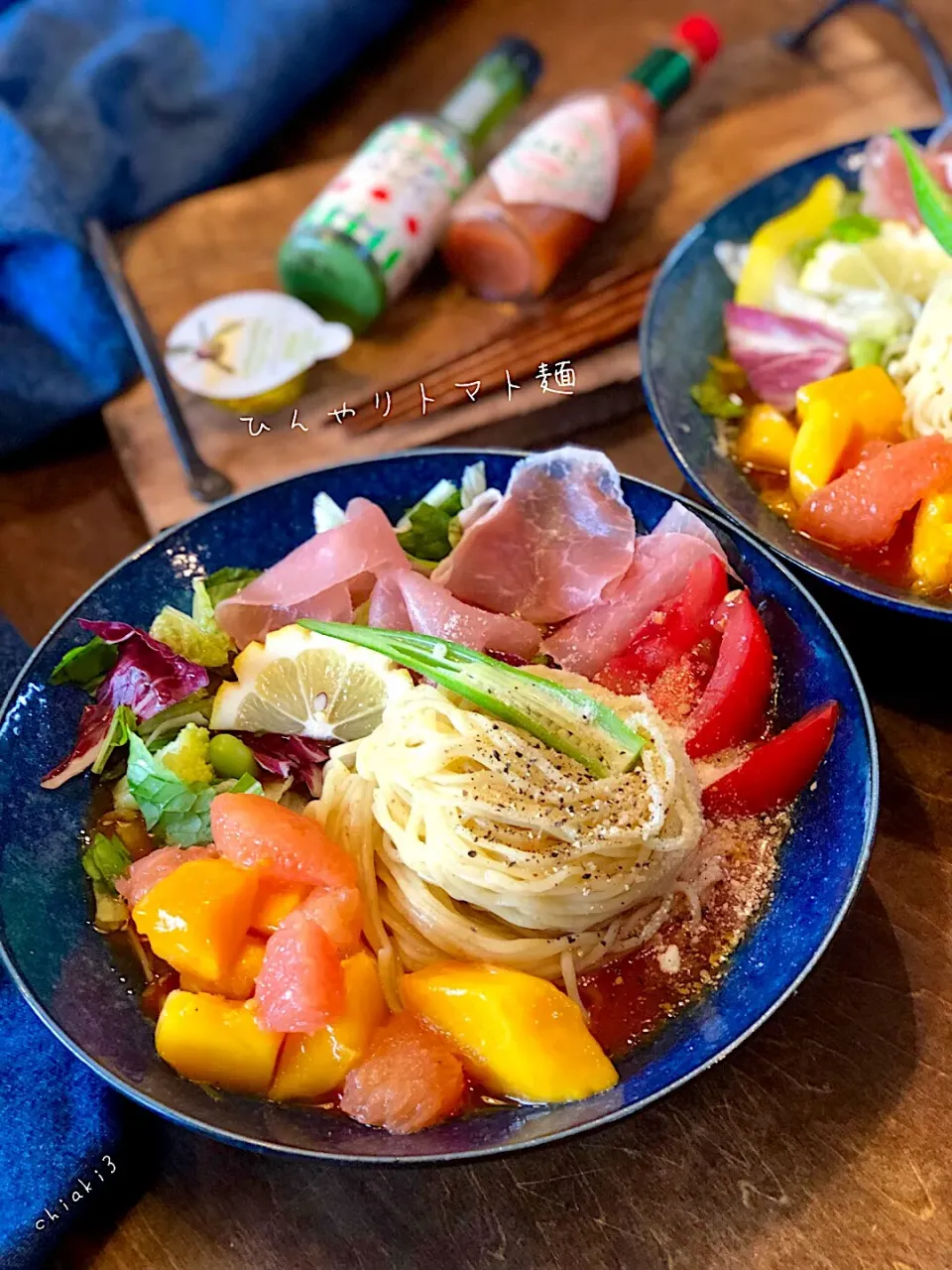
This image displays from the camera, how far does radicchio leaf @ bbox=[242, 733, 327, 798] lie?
157cm

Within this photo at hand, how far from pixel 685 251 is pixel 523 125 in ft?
3.06

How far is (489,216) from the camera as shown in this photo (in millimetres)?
2445

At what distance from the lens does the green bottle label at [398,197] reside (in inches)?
95.3

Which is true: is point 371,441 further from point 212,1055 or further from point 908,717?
point 212,1055

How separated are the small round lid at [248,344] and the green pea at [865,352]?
3.23 feet

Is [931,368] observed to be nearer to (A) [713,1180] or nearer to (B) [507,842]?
(B) [507,842]

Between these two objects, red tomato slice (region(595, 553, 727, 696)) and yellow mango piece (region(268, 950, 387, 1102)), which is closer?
yellow mango piece (region(268, 950, 387, 1102))

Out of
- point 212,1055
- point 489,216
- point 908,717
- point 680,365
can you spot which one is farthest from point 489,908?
point 489,216

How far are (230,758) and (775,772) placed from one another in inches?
28.5

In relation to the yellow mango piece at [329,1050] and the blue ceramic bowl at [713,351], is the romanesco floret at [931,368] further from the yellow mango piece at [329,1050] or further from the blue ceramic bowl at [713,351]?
the yellow mango piece at [329,1050]

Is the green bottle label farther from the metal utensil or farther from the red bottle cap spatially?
the red bottle cap

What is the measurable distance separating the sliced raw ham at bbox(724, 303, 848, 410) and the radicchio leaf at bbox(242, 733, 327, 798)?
1.08 metres

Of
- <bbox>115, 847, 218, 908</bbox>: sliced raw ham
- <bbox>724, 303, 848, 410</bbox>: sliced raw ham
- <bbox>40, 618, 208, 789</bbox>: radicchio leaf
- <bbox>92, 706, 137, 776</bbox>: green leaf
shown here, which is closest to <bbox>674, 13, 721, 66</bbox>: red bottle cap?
<bbox>724, 303, 848, 410</bbox>: sliced raw ham

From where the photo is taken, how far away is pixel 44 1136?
139cm
